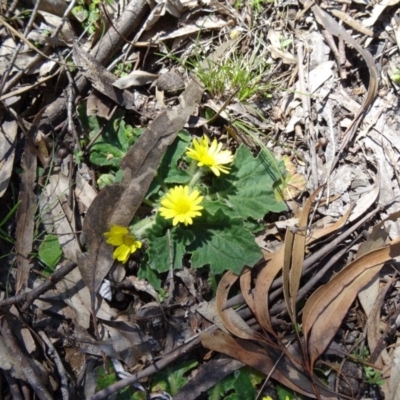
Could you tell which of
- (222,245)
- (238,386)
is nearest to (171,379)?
(238,386)

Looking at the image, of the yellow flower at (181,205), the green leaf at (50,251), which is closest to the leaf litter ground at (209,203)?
the green leaf at (50,251)

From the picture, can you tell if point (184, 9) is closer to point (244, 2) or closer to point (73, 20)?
point (244, 2)

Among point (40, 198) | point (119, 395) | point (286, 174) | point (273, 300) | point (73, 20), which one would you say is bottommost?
point (119, 395)

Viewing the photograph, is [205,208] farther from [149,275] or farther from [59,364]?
[59,364]

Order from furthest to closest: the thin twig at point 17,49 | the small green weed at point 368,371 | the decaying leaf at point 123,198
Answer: the thin twig at point 17,49 → the decaying leaf at point 123,198 → the small green weed at point 368,371

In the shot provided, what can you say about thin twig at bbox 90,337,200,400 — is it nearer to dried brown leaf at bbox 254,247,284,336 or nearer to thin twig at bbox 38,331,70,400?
thin twig at bbox 38,331,70,400

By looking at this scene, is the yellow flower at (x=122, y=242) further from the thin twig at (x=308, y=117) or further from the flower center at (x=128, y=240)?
the thin twig at (x=308, y=117)

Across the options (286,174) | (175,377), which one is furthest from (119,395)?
(286,174)
